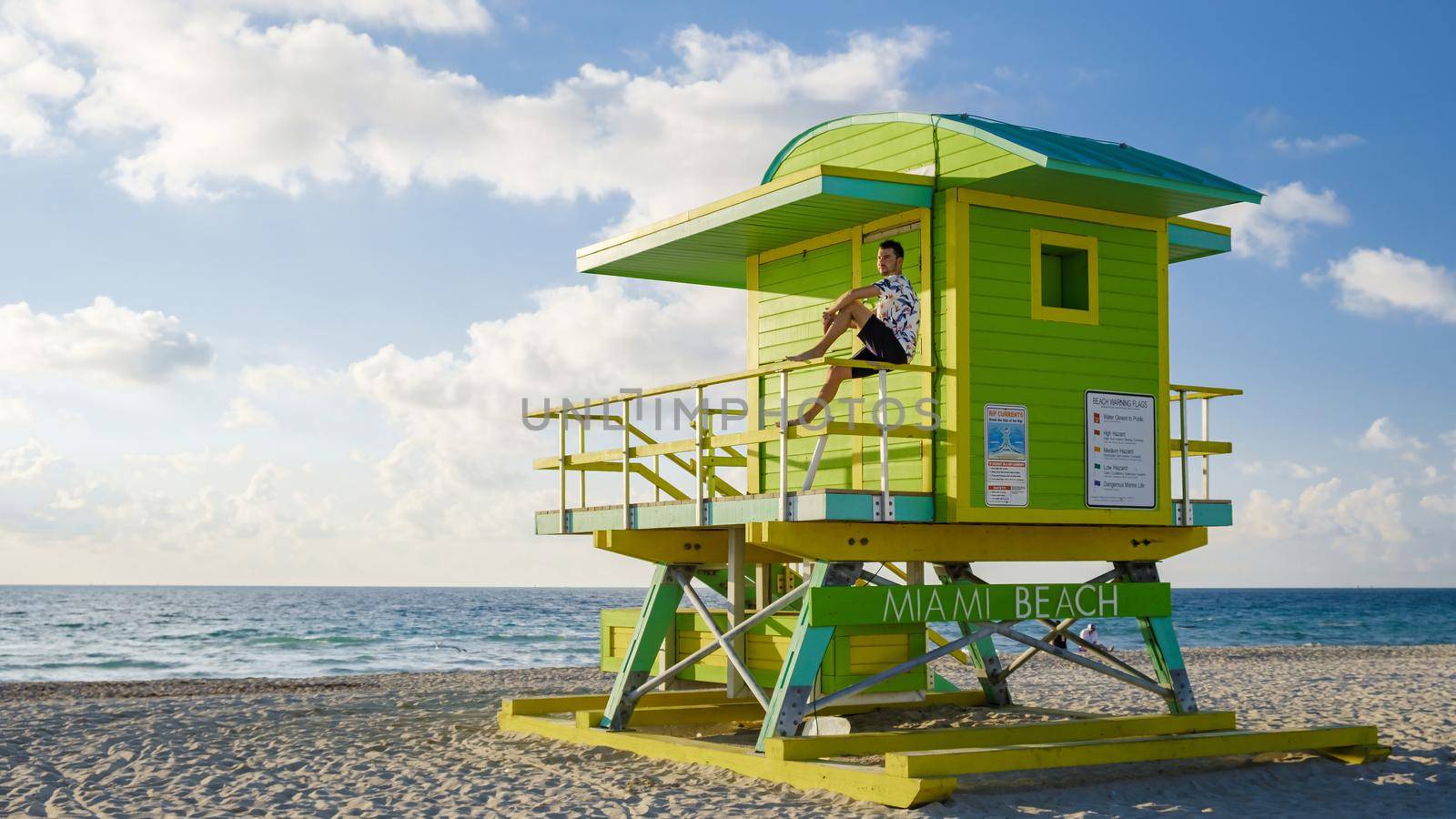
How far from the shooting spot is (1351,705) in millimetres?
19047

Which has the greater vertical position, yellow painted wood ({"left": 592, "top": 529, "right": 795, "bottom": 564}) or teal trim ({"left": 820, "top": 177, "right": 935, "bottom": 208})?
teal trim ({"left": 820, "top": 177, "right": 935, "bottom": 208})

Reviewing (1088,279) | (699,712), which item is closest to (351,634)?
(699,712)

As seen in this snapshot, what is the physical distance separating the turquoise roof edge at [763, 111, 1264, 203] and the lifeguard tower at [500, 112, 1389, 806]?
4cm

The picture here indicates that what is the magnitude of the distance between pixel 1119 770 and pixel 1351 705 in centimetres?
933

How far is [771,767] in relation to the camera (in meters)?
10.6

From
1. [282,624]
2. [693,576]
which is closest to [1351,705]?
[693,576]

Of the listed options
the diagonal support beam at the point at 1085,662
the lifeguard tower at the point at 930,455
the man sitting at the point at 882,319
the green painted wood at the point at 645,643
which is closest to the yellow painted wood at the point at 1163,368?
the lifeguard tower at the point at 930,455

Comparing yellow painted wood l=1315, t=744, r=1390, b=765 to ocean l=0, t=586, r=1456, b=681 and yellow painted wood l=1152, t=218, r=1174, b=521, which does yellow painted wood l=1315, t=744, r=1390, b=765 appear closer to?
yellow painted wood l=1152, t=218, r=1174, b=521

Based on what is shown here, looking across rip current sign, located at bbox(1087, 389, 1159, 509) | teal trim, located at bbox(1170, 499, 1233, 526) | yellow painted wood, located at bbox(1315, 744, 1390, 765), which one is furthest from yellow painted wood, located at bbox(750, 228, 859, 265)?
yellow painted wood, located at bbox(1315, 744, 1390, 765)

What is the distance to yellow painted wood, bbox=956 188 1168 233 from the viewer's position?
1145cm

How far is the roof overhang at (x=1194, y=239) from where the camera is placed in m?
13.1

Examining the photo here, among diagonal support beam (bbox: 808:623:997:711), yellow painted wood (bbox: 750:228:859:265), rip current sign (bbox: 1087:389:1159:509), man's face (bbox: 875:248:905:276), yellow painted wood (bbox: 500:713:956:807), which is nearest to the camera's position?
yellow painted wood (bbox: 500:713:956:807)

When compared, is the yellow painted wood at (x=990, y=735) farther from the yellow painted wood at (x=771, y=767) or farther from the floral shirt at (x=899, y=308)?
the floral shirt at (x=899, y=308)

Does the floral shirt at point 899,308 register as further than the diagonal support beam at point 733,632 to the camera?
No
